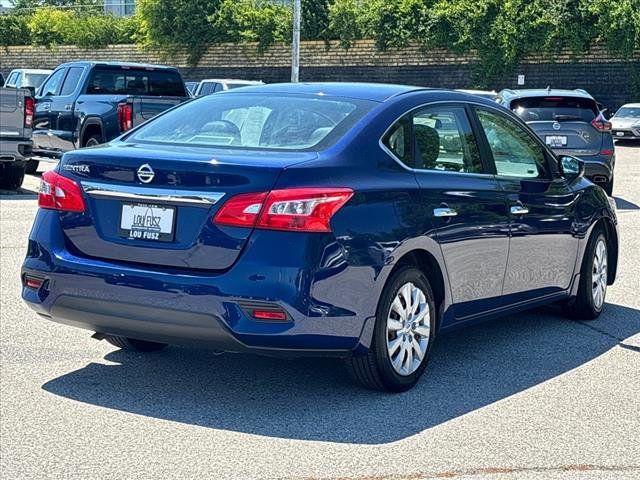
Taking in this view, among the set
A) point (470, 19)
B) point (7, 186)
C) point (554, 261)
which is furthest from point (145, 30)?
point (554, 261)

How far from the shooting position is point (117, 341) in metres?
6.89

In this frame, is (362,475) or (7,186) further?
(7,186)

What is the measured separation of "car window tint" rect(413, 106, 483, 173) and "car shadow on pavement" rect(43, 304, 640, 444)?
3.96ft

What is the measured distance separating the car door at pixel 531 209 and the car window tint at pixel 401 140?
857 millimetres

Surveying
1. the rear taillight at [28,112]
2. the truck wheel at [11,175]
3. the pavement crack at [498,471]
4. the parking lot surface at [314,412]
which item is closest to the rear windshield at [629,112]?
the truck wheel at [11,175]

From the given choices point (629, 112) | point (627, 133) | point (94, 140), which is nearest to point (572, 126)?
point (94, 140)

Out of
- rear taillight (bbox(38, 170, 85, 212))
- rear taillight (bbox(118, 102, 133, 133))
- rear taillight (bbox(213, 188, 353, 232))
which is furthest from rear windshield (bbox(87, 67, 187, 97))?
rear taillight (bbox(213, 188, 353, 232))

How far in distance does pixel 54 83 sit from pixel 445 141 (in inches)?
540

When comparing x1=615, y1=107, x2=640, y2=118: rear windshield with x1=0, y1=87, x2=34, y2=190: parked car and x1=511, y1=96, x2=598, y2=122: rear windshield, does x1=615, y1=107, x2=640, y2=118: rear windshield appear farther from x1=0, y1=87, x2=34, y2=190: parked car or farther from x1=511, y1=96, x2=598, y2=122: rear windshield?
x1=0, y1=87, x2=34, y2=190: parked car

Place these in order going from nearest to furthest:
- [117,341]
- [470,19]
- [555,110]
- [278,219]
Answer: [278,219] → [117,341] → [555,110] → [470,19]

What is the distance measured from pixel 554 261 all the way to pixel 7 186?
1170 centimetres

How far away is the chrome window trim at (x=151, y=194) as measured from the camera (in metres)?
5.53

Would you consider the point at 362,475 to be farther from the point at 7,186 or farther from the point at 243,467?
the point at 7,186

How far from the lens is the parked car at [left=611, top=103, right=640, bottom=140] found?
37250 mm
